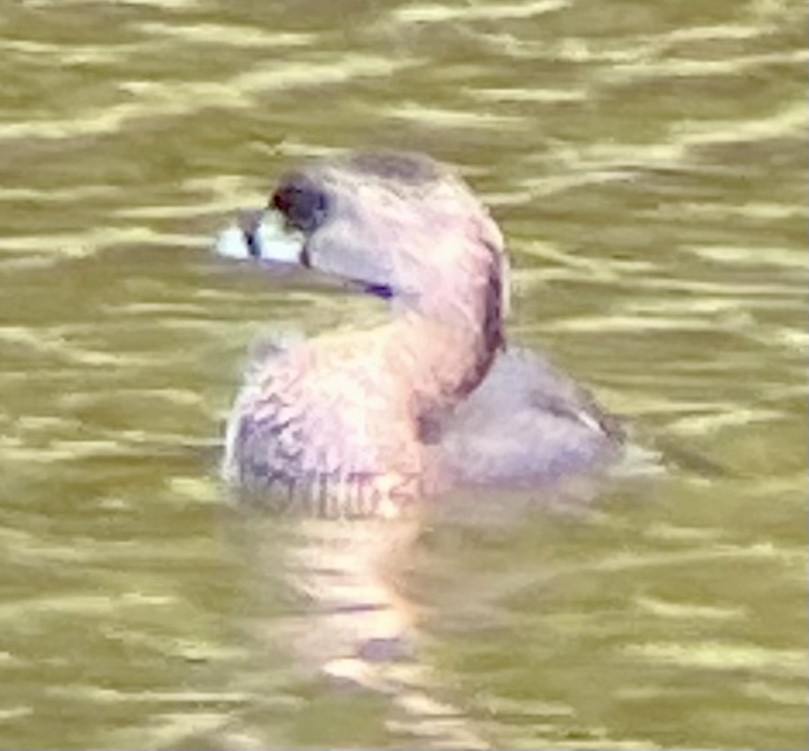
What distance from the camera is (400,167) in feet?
6.88

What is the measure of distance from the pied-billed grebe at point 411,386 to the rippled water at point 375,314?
29 mm

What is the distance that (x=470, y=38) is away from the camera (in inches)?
118

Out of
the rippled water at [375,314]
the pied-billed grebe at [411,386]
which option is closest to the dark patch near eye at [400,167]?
the pied-billed grebe at [411,386]

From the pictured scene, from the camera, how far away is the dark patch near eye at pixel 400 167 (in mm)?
2080

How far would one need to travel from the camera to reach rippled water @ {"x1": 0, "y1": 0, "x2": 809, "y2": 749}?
1.81 m

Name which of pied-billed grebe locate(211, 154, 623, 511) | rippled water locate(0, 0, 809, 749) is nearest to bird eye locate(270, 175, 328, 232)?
pied-billed grebe locate(211, 154, 623, 511)

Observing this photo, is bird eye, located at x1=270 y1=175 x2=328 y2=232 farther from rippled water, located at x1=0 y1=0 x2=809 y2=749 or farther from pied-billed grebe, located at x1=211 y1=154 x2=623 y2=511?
rippled water, located at x1=0 y1=0 x2=809 y2=749

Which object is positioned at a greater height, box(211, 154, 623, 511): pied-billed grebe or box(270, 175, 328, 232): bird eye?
box(270, 175, 328, 232): bird eye

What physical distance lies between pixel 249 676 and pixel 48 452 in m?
0.36

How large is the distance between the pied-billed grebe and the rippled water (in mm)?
29

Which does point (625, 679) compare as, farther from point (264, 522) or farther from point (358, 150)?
point (358, 150)

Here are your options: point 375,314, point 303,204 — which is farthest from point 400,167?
point 375,314

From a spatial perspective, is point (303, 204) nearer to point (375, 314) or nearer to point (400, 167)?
point (400, 167)

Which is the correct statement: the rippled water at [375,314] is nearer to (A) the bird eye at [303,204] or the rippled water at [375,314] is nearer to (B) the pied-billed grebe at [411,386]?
(B) the pied-billed grebe at [411,386]
